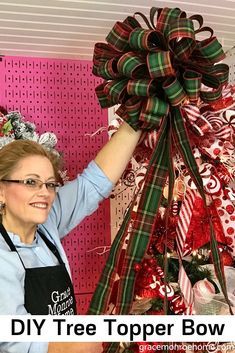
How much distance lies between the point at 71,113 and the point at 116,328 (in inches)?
45.6

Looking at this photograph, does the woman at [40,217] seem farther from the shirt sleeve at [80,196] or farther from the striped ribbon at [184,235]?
the striped ribbon at [184,235]

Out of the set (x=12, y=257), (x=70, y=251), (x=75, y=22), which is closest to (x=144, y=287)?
(x=12, y=257)

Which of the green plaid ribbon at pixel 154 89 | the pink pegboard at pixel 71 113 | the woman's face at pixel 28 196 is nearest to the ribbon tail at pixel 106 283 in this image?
the green plaid ribbon at pixel 154 89

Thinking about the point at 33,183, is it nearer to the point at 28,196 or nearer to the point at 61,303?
the point at 28,196

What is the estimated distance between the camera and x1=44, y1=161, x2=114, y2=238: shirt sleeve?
5.49 ft

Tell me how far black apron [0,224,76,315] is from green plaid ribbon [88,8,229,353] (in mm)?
133

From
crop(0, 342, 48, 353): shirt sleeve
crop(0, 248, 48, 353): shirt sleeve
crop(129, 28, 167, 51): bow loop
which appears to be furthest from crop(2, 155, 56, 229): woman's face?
crop(129, 28, 167, 51): bow loop

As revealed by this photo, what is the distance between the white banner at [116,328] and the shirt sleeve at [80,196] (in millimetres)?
385

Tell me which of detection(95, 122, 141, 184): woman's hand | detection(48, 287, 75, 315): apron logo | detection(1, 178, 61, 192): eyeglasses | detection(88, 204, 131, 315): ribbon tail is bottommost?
detection(48, 287, 75, 315): apron logo

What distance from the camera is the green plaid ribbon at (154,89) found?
4.41 feet

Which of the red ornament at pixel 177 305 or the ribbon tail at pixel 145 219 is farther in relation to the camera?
the red ornament at pixel 177 305

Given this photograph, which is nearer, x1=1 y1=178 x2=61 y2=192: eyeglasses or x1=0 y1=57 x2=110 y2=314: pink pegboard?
x1=1 y1=178 x2=61 y2=192: eyeglasses

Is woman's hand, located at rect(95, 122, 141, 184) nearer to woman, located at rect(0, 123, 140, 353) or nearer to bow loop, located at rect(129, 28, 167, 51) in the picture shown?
woman, located at rect(0, 123, 140, 353)

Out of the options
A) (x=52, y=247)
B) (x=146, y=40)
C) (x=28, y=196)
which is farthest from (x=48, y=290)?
(x=146, y=40)
